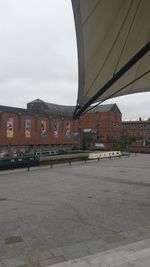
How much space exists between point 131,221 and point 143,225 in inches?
24.2

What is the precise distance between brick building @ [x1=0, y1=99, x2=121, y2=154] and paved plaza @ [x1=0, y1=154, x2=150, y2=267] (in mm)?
42694

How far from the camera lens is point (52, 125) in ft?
237

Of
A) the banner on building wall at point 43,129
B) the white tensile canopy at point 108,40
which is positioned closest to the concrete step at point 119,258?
the white tensile canopy at point 108,40

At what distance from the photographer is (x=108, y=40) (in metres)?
10.1

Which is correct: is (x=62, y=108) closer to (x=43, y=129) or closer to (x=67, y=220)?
(x=43, y=129)

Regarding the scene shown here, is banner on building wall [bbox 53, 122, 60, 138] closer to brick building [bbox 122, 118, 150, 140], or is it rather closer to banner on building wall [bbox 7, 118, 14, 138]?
banner on building wall [bbox 7, 118, 14, 138]

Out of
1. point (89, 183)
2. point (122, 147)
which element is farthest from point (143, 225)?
point (122, 147)

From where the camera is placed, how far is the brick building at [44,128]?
194 feet

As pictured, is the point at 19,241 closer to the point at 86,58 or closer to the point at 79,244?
the point at 79,244

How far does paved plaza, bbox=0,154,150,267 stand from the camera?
7.09m

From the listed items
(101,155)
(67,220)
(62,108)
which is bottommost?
(67,220)

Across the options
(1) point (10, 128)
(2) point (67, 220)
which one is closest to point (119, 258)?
(2) point (67, 220)

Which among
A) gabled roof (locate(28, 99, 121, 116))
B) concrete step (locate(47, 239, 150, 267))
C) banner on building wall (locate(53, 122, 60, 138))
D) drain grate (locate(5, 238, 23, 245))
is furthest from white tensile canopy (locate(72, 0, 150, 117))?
gabled roof (locate(28, 99, 121, 116))

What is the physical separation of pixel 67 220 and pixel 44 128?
59.5 metres
